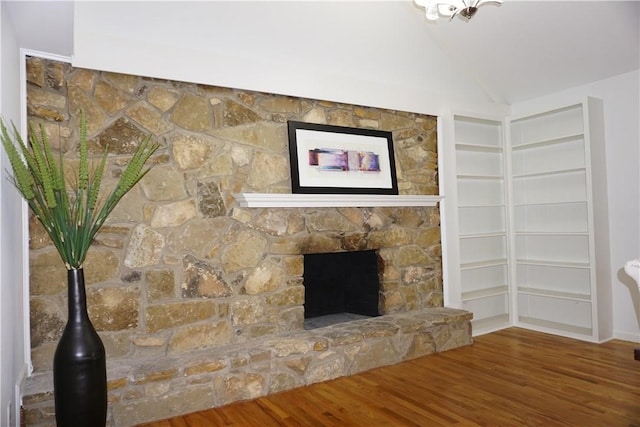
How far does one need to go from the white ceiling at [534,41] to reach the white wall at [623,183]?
7.0 inches

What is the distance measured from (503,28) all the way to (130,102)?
9.80 ft

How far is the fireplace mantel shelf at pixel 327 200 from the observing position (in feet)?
9.77

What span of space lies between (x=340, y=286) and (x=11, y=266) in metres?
2.66

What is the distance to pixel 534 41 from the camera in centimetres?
357

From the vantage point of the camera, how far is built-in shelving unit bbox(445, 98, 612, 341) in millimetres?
3811

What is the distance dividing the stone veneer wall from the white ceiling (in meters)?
0.67

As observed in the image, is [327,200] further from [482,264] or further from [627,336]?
[627,336]

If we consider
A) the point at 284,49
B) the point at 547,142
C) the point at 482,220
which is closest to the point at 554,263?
the point at 482,220

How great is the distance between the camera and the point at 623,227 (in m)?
3.79

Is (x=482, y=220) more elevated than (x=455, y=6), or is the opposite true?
(x=455, y=6)

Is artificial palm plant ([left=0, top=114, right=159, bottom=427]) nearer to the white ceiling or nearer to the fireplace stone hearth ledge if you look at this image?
the fireplace stone hearth ledge

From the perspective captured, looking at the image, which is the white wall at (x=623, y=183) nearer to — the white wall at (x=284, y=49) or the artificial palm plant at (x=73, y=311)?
the white wall at (x=284, y=49)

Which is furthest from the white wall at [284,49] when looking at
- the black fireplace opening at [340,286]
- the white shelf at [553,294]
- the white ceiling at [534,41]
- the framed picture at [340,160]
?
the white shelf at [553,294]

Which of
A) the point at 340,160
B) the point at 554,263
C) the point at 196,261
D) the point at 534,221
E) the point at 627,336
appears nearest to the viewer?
the point at 196,261
